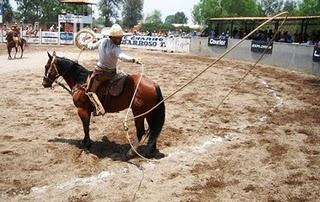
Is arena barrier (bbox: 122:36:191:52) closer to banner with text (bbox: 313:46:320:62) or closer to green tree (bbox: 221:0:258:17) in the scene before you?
banner with text (bbox: 313:46:320:62)

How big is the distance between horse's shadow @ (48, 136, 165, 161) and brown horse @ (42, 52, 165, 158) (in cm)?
12

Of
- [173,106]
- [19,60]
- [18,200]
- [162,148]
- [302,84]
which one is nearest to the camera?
[18,200]

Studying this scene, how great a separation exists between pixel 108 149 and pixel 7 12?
88.8m

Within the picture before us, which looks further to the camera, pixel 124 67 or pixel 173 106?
pixel 124 67

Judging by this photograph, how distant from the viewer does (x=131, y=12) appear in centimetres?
12488

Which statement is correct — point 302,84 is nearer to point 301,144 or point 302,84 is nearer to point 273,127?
point 273,127

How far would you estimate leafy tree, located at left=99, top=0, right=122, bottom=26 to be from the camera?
11475cm

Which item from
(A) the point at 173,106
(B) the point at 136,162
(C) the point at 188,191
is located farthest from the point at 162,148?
(A) the point at 173,106

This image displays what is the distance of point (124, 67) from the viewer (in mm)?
20484

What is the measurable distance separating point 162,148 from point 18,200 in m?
3.26

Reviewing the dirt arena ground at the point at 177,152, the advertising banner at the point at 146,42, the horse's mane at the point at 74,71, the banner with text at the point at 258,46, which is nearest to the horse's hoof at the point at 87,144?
the dirt arena ground at the point at 177,152

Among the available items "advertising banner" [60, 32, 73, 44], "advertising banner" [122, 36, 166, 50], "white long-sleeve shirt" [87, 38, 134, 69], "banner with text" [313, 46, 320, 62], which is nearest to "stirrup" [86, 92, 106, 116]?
"white long-sleeve shirt" [87, 38, 134, 69]

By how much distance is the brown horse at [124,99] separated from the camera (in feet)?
25.2

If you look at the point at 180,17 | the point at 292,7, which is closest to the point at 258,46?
the point at 292,7
